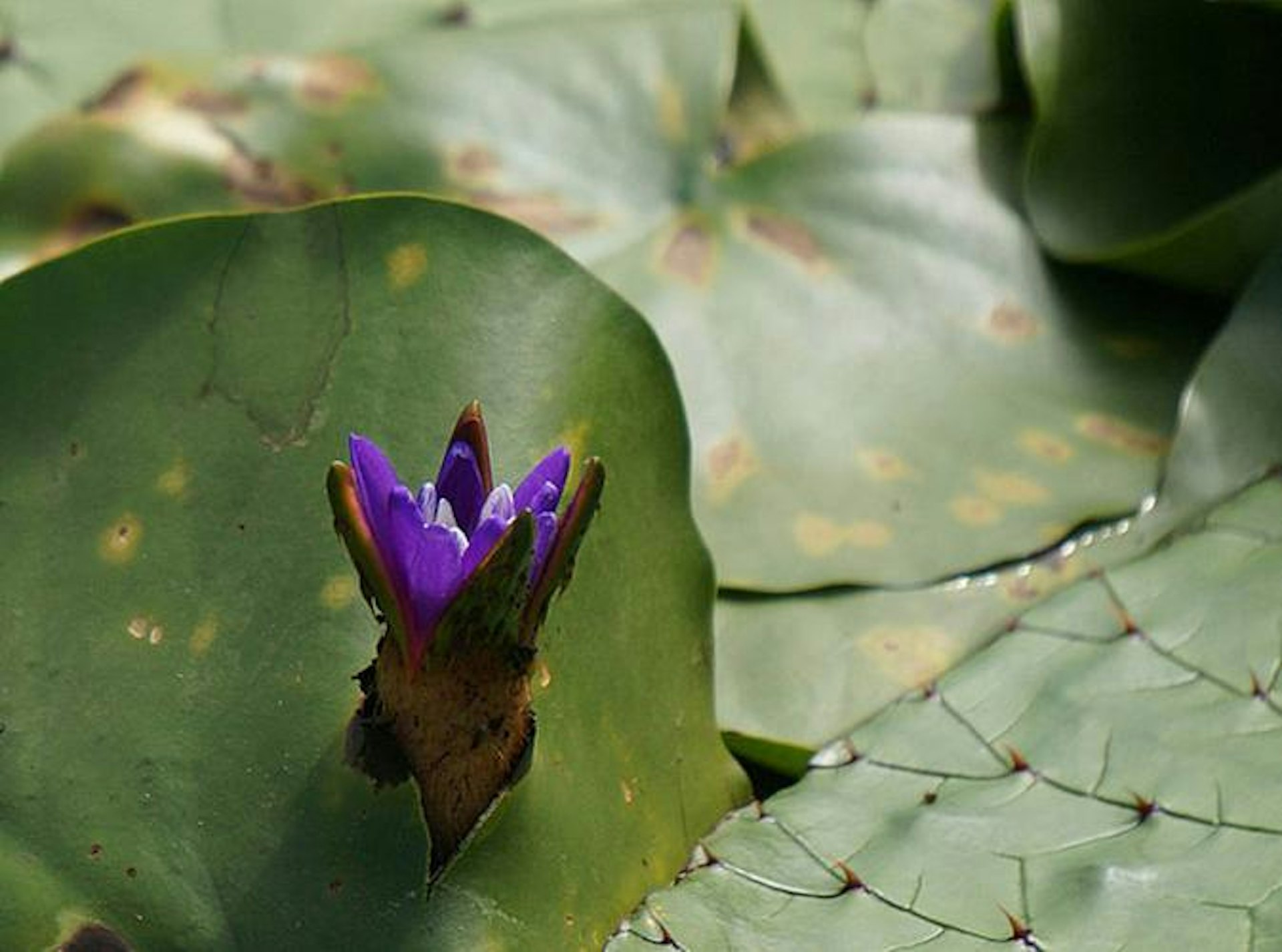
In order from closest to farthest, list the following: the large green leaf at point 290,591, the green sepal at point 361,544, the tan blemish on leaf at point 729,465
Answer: the green sepal at point 361,544
the large green leaf at point 290,591
the tan blemish on leaf at point 729,465

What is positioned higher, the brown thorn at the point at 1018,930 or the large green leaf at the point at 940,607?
the brown thorn at the point at 1018,930

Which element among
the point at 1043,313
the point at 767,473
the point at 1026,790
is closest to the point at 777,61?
the point at 1043,313

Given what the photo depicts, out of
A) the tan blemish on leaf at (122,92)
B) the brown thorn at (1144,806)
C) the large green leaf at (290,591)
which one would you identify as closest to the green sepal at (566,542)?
the large green leaf at (290,591)

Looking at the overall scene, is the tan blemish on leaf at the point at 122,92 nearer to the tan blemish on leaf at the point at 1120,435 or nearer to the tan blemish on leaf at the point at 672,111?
the tan blemish on leaf at the point at 672,111

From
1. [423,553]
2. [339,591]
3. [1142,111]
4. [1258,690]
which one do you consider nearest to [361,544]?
[423,553]

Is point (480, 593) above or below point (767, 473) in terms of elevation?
above

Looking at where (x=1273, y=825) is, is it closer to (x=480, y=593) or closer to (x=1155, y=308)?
(x=480, y=593)
